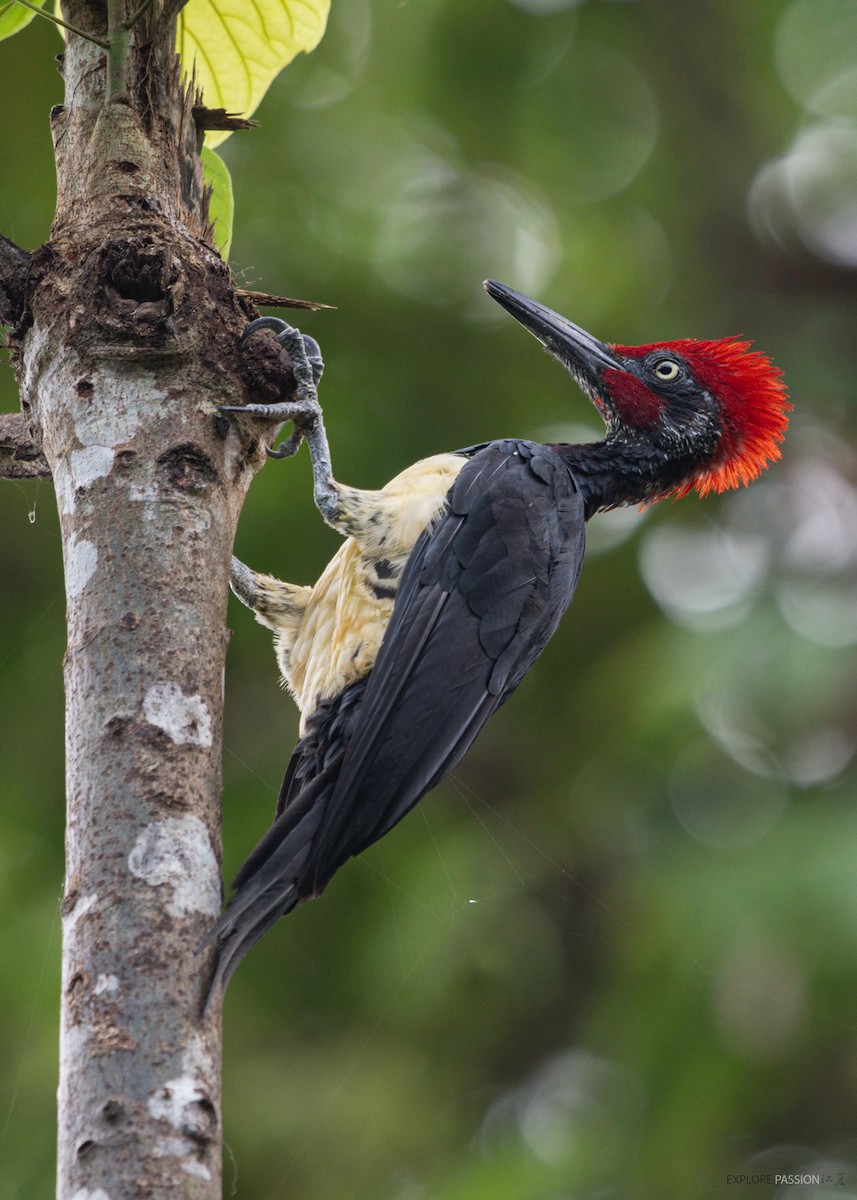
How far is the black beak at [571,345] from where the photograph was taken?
12.8 feet

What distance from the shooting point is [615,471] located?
3.79 meters

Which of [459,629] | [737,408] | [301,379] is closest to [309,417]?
[301,379]

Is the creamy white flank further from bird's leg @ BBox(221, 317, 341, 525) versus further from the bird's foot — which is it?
the bird's foot

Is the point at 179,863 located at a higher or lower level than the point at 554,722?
lower

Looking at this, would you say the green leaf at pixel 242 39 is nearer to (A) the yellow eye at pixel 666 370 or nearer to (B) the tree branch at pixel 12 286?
(B) the tree branch at pixel 12 286

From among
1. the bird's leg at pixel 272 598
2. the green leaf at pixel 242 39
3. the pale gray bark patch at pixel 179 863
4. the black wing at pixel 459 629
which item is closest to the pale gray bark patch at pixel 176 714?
A: the pale gray bark patch at pixel 179 863

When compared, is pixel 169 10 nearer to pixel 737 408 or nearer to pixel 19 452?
pixel 19 452

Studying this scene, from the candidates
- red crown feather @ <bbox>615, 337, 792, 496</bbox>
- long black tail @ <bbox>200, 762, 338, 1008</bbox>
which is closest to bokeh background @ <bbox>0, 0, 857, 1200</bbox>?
red crown feather @ <bbox>615, 337, 792, 496</bbox>

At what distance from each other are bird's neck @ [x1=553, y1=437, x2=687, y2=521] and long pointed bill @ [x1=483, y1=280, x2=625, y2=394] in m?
0.23

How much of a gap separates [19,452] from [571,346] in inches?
76.2

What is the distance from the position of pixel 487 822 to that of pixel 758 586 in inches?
55.6

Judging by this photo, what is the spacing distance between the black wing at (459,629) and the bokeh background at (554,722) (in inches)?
51.9

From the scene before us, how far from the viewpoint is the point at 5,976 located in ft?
14.9

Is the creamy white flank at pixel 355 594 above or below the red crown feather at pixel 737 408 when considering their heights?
below
